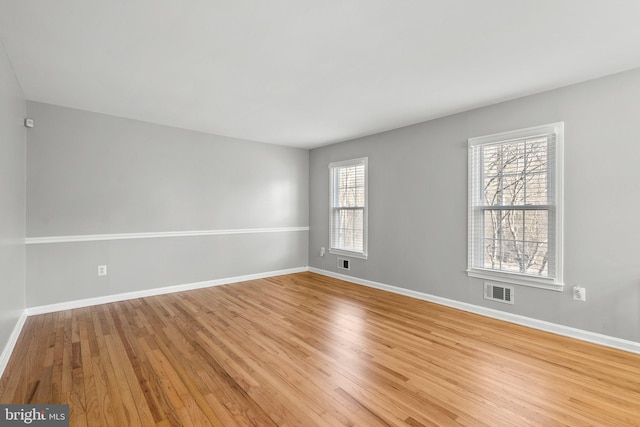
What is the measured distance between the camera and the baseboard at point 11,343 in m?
2.36

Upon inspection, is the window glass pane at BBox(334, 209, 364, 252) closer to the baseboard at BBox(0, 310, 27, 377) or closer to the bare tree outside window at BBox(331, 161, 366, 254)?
the bare tree outside window at BBox(331, 161, 366, 254)

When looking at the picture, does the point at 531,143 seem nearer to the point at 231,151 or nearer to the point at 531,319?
the point at 531,319

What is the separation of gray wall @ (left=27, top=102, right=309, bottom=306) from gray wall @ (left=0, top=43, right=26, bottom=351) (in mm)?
273

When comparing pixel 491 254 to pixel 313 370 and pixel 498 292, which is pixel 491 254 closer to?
pixel 498 292

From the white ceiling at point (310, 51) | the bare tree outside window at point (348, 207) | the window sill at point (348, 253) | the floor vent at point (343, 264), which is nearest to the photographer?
the white ceiling at point (310, 51)

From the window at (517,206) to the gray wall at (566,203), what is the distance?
0.10 meters

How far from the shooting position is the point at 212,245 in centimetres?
502

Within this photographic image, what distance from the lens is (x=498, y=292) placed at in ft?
11.5

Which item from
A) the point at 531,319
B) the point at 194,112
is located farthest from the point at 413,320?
the point at 194,112

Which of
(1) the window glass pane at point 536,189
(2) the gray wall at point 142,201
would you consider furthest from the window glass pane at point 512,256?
(2) the gray wall at point 142,201

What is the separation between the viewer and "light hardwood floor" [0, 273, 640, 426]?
1.84 meters

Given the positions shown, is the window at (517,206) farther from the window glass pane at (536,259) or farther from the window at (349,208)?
the window at (349,208)

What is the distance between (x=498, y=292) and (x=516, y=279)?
26cm

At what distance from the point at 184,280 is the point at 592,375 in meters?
4.88
